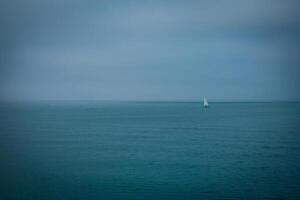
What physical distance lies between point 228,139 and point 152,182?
36.4ft

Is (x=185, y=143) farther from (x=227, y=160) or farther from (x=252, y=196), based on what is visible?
(x=252, y=196)

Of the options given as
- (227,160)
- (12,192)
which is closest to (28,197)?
(12,192)

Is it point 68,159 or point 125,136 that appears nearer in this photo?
point 68,159

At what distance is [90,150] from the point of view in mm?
17812

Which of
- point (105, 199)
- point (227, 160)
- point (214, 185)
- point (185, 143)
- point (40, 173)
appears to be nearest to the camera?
point (105, 199)

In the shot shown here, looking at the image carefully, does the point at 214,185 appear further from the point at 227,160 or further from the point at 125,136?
the point at 125,136

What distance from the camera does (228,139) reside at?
21.7 metres

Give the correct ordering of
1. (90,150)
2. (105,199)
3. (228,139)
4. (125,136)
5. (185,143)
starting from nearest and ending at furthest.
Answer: (105,199), (90,150), (185,143), (228,139), (125,136)

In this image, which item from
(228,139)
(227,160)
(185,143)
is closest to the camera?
(227,160)

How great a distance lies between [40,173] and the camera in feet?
41.3

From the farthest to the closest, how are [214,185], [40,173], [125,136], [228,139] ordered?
[125,136] → [228,139] → [40,173] → [214,185]

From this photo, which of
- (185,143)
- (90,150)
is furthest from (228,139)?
(90,150)

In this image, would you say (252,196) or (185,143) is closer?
(252,196)

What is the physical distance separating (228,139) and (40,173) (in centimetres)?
1264
